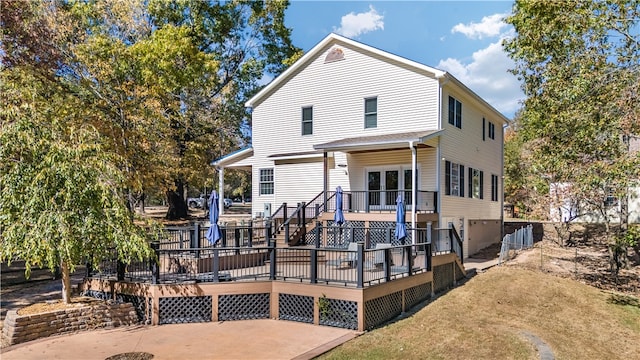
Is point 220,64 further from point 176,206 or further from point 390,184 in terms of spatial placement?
point 390,184

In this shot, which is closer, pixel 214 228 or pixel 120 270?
pixel 120 270

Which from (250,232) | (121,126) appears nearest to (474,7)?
(250,232)

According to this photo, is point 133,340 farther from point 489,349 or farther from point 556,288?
point 556,288

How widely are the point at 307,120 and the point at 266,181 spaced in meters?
3.78

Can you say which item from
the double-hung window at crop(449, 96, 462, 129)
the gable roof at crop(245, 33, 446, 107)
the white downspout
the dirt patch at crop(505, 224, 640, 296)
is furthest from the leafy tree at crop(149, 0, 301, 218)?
the dirt patch at crop(505, 224, 640, 296)

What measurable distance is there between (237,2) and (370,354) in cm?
2876

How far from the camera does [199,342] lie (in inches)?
337

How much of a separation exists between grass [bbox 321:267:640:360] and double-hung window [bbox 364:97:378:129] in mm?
7364

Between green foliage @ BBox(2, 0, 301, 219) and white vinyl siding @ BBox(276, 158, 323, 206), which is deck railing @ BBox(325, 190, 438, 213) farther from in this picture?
green foliage @ BBox(2, 0, 301, 219)

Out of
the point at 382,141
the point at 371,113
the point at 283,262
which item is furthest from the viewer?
the point at 371,113

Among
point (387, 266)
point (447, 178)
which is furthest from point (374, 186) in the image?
point (387, 266)

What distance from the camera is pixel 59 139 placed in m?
9.68

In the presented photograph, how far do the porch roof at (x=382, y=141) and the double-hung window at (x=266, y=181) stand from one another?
189 inches

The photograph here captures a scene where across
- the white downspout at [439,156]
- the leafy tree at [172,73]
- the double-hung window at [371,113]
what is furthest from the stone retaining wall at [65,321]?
the double-hung window at [371,113]
